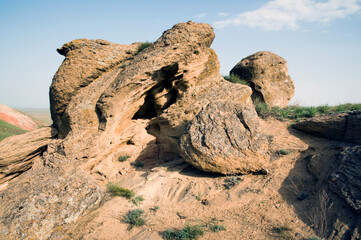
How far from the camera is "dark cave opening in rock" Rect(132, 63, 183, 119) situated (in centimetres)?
848

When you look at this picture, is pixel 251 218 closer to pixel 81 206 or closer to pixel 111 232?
pixel 111 232

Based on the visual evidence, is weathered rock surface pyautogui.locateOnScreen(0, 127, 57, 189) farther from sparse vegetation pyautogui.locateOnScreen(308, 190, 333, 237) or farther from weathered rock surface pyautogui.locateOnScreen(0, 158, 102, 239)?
sparse vegetation pyautogui.locateOnScreen(308, 190, 333, 237)

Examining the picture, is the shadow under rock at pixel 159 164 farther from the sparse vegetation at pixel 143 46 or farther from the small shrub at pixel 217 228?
the sparse vegetation at pixel 143 46

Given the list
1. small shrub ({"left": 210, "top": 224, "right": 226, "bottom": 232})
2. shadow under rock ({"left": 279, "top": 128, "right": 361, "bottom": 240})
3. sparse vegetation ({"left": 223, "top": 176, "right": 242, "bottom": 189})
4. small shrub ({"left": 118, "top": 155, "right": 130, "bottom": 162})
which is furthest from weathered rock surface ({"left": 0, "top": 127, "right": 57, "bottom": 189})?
shadow under rock ({"left": 279, "top": 128, "right": 361, "bottom": 240})

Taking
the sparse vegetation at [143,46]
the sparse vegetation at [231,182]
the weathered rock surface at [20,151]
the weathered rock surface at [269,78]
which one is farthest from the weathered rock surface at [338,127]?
the weathered rock surface at [20,151]

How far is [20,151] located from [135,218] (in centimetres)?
630

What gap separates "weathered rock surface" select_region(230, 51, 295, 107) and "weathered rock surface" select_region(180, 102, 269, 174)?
5.25 meters

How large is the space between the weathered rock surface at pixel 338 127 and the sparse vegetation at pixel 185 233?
5276 millimetres

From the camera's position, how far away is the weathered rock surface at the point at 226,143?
19.3ft

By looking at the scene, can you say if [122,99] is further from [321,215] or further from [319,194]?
[321,215]

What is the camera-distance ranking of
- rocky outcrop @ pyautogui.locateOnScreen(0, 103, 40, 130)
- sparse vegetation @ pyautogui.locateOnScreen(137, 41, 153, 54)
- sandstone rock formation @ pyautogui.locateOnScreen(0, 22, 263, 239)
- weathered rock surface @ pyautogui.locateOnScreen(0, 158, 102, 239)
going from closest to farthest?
weathered rock surface @ pyautogui.locateOnScreen(0, 158, 102, 239) < sandstone rock formation @ pyautogui.locateOnScreen(0, 22, 263, 239) < sparse vegetation @ pyautogui.locateOnScreen(137, 41, 153, 54) < rocky outcrop @ pyautogui.locateOnScreen(0, 103, 40, 130)

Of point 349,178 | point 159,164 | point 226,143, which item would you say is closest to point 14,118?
point 159,164

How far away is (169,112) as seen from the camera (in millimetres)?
8211

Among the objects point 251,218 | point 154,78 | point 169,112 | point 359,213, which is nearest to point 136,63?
point 154,78
